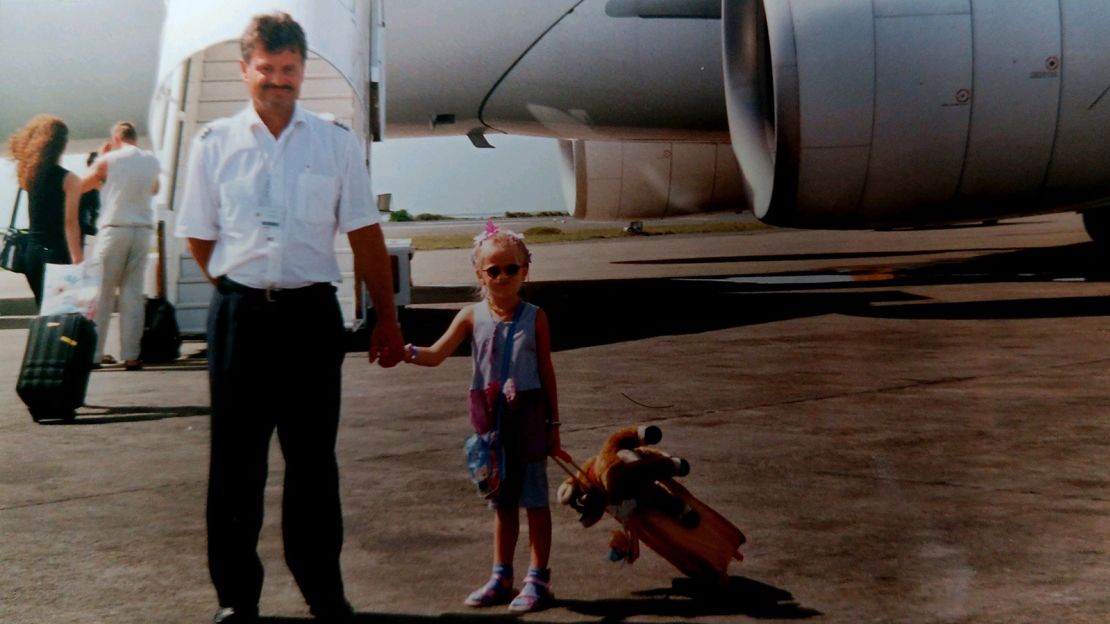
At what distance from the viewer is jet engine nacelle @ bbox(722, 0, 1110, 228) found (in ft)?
29.7

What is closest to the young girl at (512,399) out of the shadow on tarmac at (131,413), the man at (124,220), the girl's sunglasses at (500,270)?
the girl's sunglasses at (500,270)

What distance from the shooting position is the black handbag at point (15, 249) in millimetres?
8383

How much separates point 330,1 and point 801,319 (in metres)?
4.37

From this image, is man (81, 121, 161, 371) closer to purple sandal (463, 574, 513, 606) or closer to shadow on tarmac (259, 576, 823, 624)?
shadow on tarmac (259, 576, 823, 624)

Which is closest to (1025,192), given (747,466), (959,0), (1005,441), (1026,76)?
(1026,76)

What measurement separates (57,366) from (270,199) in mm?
3795

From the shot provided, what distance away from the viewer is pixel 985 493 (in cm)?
453

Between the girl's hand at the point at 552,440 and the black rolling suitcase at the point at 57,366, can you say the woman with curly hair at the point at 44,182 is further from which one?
the girl's hand at the point at 552,440

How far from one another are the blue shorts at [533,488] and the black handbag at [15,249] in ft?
19.2

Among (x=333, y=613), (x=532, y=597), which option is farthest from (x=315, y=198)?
(x=532, y=597)

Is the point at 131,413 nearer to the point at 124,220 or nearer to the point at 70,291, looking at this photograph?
the point at 70,291

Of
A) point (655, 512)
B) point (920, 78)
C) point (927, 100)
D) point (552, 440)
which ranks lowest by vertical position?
point (655, 512)

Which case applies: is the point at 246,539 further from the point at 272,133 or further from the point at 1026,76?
the point at 1026,76

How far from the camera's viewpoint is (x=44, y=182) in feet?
27.2
